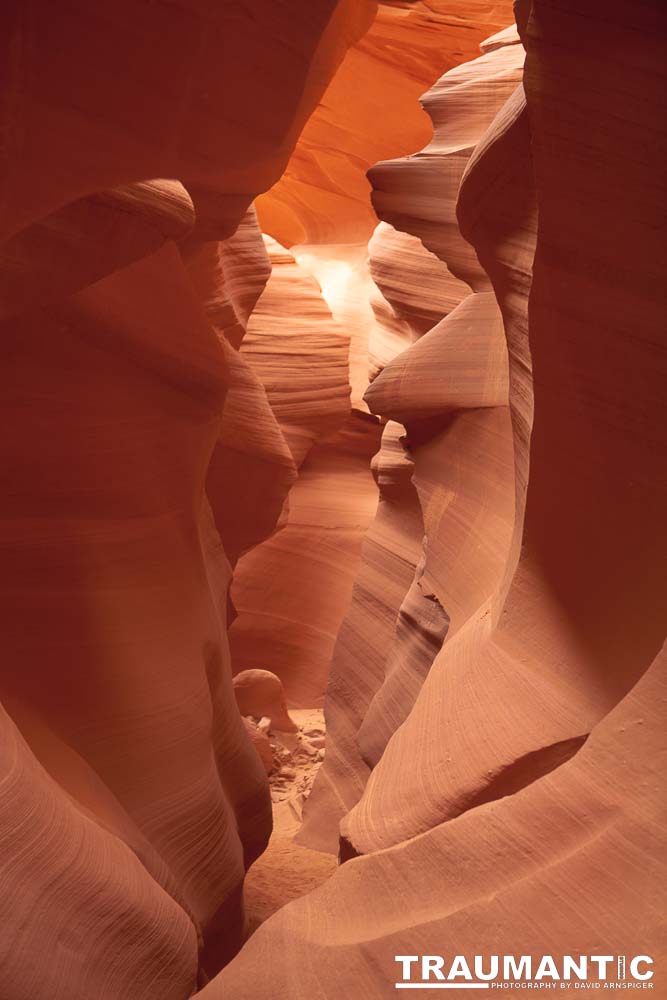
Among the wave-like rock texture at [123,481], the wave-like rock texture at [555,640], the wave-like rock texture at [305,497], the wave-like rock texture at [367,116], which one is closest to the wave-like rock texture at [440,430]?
the wave-like rock texture at [555,640]

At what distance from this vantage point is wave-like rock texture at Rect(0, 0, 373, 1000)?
8.46 feet

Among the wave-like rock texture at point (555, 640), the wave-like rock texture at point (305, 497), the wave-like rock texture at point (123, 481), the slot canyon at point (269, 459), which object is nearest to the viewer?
the wave-like rock texture at point (555, 640)

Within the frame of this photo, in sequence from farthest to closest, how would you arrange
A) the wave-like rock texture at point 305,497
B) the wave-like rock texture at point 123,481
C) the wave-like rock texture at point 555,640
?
1. the wave-like rock texture at point 305,497
2. the wave-like rock texture at point 123,481
3. the wave-like rock texture at point 555,640

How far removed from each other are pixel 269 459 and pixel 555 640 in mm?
3284

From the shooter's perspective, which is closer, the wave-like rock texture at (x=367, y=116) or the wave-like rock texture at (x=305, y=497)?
the wave-like rock texture at (x=305, y=497)

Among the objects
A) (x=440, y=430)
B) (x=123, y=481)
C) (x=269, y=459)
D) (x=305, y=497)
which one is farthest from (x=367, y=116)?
(x=123, y=481)

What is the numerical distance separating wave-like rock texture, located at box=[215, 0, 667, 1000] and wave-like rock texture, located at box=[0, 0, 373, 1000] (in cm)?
55

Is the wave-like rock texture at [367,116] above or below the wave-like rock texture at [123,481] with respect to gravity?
above

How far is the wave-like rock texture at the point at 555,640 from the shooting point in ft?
7.14

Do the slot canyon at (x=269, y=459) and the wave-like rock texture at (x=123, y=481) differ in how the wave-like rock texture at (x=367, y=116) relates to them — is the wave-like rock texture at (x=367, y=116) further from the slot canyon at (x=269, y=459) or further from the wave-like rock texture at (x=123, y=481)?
the wave-like rock texture at (x=123, y=481)

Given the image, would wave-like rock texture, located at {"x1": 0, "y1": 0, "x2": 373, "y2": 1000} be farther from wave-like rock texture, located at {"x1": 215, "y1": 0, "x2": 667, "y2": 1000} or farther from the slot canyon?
wave-like rock texture, located at {"x1": 215, "y1": 0, "x2": 667, "y2": 1000}

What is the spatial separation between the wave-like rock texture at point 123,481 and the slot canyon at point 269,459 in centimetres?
1

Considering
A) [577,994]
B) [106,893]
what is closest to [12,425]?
[106,893]

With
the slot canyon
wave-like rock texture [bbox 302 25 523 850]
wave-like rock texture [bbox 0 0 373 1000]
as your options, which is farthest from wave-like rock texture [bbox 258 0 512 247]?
wave-like rock texture [bbox 0 0 373 1000]
